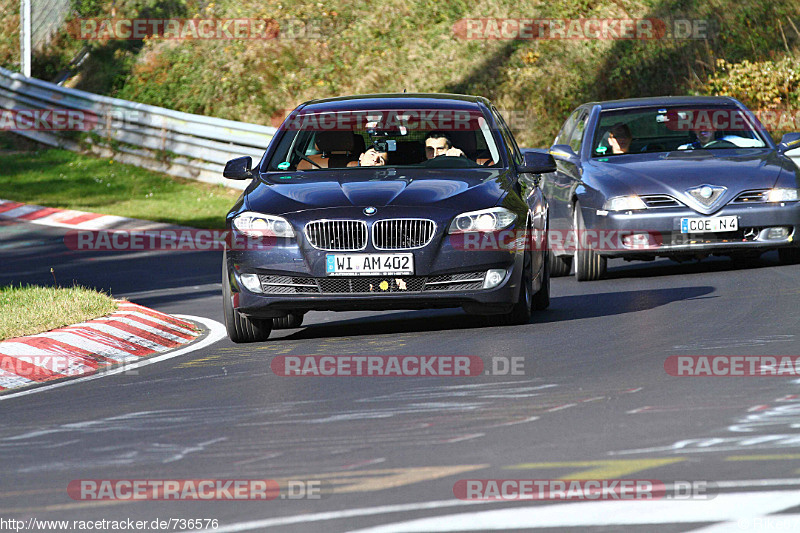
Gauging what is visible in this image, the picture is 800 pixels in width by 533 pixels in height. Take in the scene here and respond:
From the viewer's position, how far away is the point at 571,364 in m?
8.09

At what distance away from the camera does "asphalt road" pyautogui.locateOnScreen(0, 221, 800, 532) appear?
4.98 meters

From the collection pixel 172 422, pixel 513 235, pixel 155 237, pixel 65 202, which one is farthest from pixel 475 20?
pixel 172 422

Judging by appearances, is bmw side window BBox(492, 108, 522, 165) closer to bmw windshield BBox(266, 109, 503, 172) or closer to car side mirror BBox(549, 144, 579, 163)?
bmw windshield BBox(266, 109, 503, 172)

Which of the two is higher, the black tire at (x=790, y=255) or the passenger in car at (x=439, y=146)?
the passenger in car at (x=439, y=146)

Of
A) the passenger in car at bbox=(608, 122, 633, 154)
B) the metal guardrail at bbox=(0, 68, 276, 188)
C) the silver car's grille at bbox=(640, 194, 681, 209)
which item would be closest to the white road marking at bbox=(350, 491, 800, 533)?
the silver car's grille at bbox=(640, 194, 681, 209)

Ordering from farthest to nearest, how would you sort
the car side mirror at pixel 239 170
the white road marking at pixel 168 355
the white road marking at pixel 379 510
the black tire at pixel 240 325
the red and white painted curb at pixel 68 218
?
the red and white painted curb at pixel 68 218, the car side mirror at pixel 239 170, the black tire at pixel 240 325, the white road marking at pixel 168 355, the white road marking at pixel 379 510

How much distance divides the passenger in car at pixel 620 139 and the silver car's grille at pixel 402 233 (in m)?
5.04

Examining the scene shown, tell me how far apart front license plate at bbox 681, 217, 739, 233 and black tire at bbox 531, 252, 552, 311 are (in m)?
2.12

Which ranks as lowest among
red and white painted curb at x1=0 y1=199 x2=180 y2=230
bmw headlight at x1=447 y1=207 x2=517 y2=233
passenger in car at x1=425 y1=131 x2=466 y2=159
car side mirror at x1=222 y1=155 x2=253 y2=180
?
red and white painted curb at x1=0 y1=199 x2=180 y2=230

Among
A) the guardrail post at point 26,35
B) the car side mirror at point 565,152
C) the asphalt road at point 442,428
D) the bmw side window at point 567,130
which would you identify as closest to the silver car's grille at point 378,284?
the asphalt road at point 442,428

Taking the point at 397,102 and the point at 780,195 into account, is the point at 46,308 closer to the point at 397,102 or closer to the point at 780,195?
the point at 397,102

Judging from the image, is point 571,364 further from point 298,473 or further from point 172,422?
point 298,473

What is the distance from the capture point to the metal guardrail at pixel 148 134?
23.4 meters

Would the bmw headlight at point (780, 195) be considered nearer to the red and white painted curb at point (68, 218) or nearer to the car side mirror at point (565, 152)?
the car side mirror at point (565, 152)
